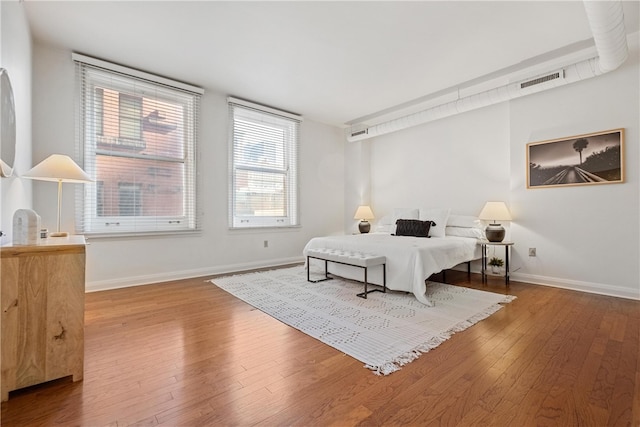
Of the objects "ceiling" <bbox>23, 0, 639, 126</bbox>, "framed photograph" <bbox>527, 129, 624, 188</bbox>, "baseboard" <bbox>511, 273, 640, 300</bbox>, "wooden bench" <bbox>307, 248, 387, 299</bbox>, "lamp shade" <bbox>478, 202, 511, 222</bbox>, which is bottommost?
"baseboard" <bbox>511, 273, 640, 300</bbox>

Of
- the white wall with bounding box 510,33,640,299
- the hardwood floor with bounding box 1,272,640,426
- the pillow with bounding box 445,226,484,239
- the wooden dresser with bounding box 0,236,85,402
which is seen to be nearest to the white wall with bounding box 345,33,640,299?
the white wall with bounding box 510,33,640,299

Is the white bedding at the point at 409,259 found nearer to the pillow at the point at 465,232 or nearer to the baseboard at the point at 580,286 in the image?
the pillow at the point at 465,232

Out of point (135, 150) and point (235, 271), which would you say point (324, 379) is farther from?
point (135, 150)

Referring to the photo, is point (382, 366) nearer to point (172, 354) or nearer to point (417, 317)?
point (417, 317)

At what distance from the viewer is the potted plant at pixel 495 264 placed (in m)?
4.20

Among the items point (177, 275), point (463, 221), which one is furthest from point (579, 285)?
point (177, 275)

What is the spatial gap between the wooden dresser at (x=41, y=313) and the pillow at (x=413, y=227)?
13.0ft

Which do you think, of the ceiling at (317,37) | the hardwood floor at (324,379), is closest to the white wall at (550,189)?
the ceiling at (317,37)

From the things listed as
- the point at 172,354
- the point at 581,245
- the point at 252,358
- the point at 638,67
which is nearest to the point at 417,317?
the point at 252,358

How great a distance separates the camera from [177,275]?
4.12 meters

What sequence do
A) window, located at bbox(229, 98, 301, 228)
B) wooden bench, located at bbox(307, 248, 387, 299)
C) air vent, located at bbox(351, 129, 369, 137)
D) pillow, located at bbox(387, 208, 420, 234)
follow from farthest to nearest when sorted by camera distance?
air vent, located at bbox(351, 129, 369, 137) → pillow, located at bbox(387, 208, 420, 234) → window, located at bbox(229, 98, 301, 228) → wooden bench, located at bbox(307, 248, 387, 299)

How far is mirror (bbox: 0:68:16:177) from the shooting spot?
5.79 feet

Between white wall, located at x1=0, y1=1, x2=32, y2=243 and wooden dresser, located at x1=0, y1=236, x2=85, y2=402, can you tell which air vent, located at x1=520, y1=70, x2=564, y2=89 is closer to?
wooden dresser, located at x1=0, y1=236, x2=85, y2=402

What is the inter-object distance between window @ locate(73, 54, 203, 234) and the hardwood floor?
155 centimetres
